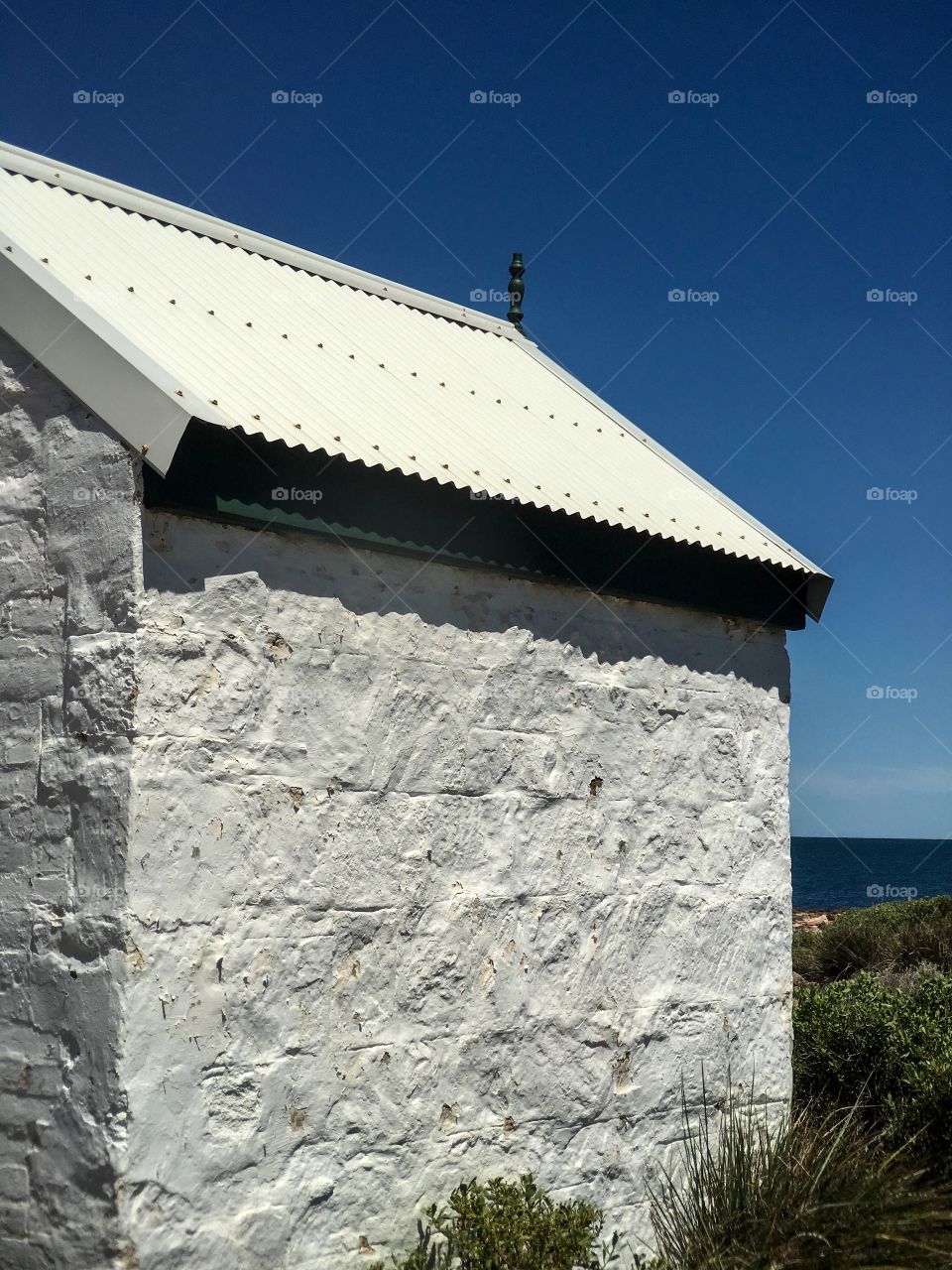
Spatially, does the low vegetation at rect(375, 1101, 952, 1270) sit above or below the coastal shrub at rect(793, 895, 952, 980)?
below

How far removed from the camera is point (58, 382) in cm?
474

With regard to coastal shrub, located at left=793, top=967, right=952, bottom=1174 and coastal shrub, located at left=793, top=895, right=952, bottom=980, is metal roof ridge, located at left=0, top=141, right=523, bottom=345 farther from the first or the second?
coastal shrub, located at left=793, top=895, right=952, bottom=980

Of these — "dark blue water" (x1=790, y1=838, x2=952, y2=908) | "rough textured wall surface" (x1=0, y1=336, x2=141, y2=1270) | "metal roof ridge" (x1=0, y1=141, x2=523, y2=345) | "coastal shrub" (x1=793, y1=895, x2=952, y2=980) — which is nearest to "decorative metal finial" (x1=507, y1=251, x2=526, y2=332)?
"metal roof ridge" (x1=0, y1=141, x2=523, y2=345)

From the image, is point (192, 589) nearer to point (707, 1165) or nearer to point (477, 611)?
point (477, 611)

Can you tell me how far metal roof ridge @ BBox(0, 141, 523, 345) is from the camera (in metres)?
6.57

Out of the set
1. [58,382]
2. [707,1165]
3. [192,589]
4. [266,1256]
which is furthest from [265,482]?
[707,1165]

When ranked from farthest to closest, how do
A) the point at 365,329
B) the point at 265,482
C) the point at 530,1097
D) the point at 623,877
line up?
the point at 365,329 → the point at 623,877 → the point at 530,1097 → the point at 265,482

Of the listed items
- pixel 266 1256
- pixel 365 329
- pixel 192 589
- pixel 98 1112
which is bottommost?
pixel 266 1256

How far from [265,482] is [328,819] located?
1277mm

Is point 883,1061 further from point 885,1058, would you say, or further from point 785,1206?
point 785,1206

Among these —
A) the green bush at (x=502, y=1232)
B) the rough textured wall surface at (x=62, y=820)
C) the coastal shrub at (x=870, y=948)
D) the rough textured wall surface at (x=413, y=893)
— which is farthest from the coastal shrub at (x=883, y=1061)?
the coastal shrub at (x=870, y=948)

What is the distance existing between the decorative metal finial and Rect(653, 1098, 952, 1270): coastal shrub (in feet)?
16.9

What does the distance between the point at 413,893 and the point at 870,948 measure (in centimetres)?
1032

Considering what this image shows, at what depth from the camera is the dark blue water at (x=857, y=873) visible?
58.3 metres
